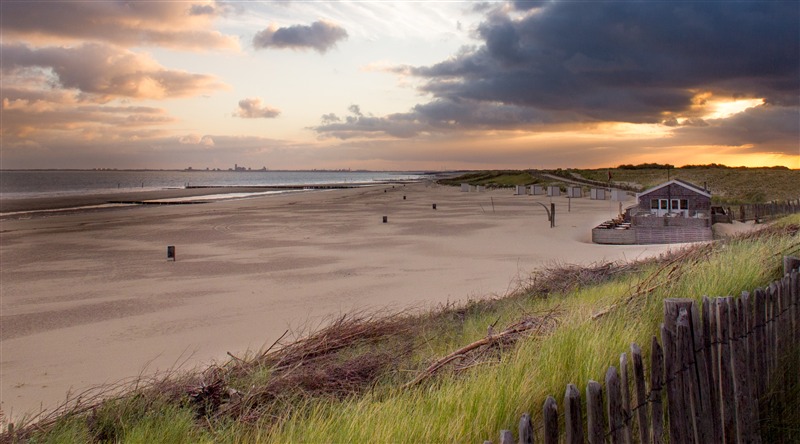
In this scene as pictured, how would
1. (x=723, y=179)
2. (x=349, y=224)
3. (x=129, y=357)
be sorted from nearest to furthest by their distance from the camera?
(x=129, y=357), (x=349, y=224), (x=723, y=179)

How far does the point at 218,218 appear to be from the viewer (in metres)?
38.6

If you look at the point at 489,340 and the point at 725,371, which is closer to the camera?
the point at 725,371

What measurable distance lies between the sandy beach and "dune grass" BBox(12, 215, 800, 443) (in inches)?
79.5

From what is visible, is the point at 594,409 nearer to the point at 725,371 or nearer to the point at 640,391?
the point at 640,391

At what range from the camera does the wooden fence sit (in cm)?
287

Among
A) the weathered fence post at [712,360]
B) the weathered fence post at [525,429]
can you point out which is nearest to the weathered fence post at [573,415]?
the weathered fence post at [525,429]

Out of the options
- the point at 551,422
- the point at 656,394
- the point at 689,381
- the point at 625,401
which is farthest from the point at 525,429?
the point at 689,381

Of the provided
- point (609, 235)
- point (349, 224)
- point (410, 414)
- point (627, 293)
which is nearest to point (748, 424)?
point (410, 414)

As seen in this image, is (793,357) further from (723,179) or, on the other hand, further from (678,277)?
(723,179)

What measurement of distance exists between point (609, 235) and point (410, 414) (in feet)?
68.7

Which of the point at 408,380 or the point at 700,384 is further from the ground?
the point at 700,384

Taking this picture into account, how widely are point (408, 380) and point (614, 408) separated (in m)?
2.67

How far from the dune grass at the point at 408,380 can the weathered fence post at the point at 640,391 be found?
0.84 metres

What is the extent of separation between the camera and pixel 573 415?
2592 millimetres
